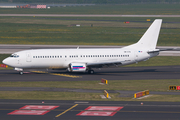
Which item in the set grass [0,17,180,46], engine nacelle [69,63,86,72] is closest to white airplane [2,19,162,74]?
engine nacelle [69,63,86,72]

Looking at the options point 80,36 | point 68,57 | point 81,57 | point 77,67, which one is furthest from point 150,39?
point 80,36

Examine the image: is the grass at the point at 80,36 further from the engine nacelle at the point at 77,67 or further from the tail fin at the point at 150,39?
the engine nacelle at the point at 77,67

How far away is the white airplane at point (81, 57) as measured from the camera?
2132 inches

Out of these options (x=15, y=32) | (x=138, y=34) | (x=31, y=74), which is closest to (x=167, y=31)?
(x=138, y=34)

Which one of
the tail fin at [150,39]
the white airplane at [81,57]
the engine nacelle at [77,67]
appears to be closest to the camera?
the engine nacelle at [77,67]

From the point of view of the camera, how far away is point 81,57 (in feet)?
182

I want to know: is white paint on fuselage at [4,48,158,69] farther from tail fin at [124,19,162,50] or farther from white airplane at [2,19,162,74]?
tail fin at [124,19,162,50]

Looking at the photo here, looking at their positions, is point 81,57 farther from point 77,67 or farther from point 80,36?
point 80,36

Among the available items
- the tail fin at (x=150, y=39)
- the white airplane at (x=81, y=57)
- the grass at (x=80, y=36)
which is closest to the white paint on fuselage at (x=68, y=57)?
the white airplane at (x=81, y=57)

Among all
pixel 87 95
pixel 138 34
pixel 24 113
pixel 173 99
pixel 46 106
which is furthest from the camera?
pixel 138 34

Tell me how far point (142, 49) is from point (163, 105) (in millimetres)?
25475

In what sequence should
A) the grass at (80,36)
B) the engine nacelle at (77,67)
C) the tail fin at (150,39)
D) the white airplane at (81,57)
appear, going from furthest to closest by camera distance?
the grass at (80,36)
the tail fin at (150,39)
the white airplane at (81,57)
the engine nacelle at (77,67)

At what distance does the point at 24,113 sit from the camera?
2991 centimetres

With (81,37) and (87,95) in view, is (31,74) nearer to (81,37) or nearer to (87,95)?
(87,95)
